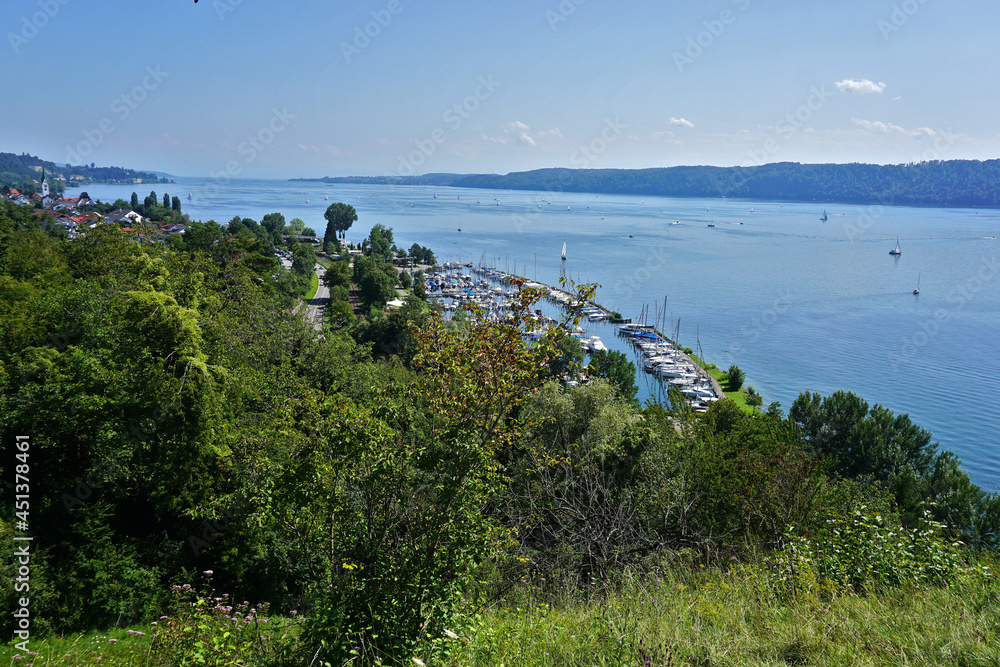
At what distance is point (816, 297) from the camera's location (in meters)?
60.3

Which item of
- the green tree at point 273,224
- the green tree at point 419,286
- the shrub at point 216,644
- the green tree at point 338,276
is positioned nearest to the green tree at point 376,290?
the green tree at point 338,276

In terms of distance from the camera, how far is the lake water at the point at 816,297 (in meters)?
35.6

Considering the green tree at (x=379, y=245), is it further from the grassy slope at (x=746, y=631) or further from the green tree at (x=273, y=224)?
the grassy slope at (x=746, y=631)

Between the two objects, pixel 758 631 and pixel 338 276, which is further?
pixel 338 276

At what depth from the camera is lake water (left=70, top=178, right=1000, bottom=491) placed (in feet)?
117

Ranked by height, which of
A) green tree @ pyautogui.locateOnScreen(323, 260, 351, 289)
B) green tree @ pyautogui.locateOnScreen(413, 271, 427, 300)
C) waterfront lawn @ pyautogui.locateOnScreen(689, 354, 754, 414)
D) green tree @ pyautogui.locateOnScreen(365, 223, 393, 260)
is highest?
green tree @ pyautogui.locateOnScreen(365, 223, 393, 260)

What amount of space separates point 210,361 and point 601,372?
2381 cm

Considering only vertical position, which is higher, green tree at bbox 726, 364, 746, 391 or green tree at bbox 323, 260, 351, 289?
green tree at bbox 323, 260, 351, 289

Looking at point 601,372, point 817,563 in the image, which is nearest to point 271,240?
point 601,372

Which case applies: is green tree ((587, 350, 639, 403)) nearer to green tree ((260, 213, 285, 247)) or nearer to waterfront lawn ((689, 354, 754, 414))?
waterfront lawn ((689, 354, 754, 414))

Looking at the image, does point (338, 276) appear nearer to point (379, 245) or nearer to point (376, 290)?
point (376, 290)

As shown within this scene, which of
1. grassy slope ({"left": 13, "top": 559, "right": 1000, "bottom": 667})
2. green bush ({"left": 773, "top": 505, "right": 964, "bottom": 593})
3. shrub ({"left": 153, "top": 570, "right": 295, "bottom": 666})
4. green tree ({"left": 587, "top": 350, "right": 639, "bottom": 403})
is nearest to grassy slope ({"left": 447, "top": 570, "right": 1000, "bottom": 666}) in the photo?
grassy slope ({"left": 13, "top": 559, "right": 1000, "bottom": 667})

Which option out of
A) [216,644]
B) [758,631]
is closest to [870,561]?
[758,631]

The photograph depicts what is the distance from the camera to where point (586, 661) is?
145 inches
